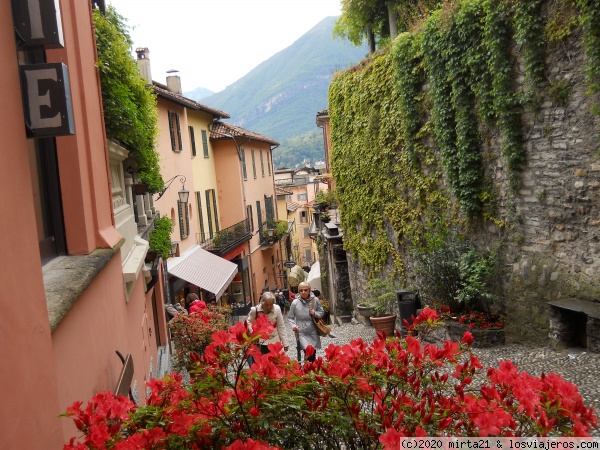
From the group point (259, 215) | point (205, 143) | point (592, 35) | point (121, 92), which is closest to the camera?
point (592, 35)

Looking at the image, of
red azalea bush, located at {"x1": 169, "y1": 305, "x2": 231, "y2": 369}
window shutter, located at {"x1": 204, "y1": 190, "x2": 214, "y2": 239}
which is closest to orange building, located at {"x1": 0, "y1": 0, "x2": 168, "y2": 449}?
red azalea bush, located at {"x1": 169, "y1": 305, "x2": 231, "y2": 369}

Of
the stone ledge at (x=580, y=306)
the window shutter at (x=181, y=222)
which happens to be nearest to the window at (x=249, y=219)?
the window shutter at (x=181, y=222)

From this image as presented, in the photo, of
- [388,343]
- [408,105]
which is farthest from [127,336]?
[408,105]

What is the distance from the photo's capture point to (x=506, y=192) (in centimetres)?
1015

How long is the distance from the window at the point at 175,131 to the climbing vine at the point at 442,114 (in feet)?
22.2

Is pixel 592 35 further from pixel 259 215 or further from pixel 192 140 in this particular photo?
pixel 259 215

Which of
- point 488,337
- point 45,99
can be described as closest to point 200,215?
point 488,337

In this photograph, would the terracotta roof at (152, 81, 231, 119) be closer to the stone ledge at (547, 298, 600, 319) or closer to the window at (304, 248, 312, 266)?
the stone ledge at (547, 298, 600, 319)

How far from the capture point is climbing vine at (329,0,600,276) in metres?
9.19

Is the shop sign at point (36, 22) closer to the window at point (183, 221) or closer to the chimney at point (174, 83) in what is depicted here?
the window at point (183, 221)

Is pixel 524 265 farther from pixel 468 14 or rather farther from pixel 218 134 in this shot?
pixel 218 134

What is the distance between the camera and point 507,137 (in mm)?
9641

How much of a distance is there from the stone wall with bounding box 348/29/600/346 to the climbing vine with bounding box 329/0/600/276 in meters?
0.21

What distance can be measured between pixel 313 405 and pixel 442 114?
9.00 metres
